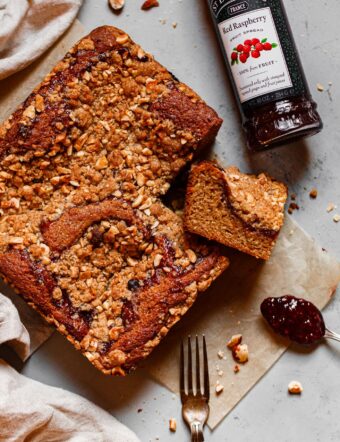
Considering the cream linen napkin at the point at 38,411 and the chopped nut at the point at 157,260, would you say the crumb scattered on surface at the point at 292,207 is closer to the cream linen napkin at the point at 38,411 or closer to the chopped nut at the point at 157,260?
the chopped nut at the point at 157,260

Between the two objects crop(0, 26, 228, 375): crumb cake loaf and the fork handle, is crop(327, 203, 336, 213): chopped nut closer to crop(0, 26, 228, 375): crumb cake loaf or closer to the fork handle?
crop(0, 26, 228, 375): crumb cake loaf

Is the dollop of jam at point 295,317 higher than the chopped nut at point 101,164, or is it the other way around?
the chopped nut at point 101,164

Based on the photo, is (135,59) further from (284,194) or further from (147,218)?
(284,194)

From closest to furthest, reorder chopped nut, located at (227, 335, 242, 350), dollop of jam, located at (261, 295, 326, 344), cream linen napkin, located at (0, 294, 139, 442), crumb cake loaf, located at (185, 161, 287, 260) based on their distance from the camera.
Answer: crumb cake loaf, located at (185, 161, 287, 260), cream linen napkin, located at (0, 294, 139, 442), dollop of jam, located at (261, 295, 326, 344), chopped nut, located at (227, 335, 242, 350)

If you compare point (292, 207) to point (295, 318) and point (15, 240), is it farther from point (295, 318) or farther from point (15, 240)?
point (15, 240)

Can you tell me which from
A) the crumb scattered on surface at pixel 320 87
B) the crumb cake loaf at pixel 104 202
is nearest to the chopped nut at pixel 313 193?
the crumb scattered on surface at pixel 320 87

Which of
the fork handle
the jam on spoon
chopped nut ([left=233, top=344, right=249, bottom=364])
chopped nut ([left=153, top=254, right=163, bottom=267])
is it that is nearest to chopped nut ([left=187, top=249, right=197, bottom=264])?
chopped nut ([left=153, top=254, right=163, bottom=267])

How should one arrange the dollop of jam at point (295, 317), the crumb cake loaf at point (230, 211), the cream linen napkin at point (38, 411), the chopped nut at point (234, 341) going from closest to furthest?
the crumb cake loaf at point (230, 211) < the cream linen napkin at point (38, 411) < the dollop of jam at point (295, 317) < the chopped nut at point (234, 341)
